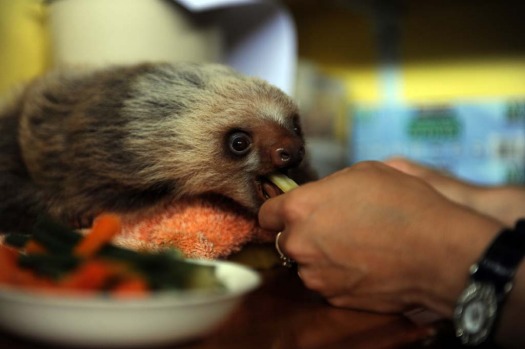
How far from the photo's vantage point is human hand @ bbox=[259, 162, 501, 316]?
2.30 feet

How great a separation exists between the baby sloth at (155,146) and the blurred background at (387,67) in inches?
20.0

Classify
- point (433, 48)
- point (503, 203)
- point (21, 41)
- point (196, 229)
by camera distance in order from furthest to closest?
1. point (433, 48)
2. point (21, 41)
3. point (503, 203)
4. point (196, 229)

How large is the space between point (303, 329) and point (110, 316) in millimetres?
257

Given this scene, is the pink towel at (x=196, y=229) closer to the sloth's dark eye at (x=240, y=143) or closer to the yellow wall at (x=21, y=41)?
the sloth's dark eye at (x=240, y=143)

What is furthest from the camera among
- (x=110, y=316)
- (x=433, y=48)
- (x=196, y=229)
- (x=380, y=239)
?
(x=433, y=48)

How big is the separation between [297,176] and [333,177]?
29 cm

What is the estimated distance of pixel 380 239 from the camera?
727 millimetres

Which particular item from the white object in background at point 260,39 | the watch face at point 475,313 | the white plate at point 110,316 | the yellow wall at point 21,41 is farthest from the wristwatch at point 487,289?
the yellow wall at point 21,41

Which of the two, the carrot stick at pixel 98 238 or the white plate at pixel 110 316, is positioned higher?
the carrot stick at pixel 98 238

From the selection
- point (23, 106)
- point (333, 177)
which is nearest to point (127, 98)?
point (23, 106)

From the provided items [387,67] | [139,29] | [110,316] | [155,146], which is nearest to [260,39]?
[139,29]

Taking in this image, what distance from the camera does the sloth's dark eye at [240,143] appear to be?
37.7 inches

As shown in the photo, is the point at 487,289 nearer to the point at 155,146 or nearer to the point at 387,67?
the point at 155,146

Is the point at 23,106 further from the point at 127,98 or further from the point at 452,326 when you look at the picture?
the point at 452,326
